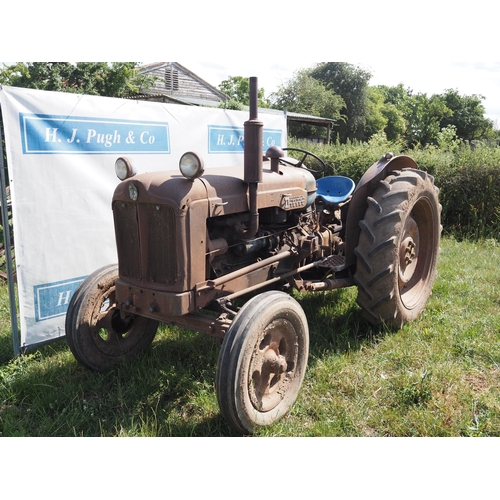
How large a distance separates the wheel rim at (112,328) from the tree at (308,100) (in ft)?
95.7

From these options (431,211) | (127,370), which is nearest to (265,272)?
(127,370)

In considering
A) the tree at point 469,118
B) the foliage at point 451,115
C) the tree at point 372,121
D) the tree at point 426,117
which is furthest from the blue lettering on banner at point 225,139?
the tree at point 469,118

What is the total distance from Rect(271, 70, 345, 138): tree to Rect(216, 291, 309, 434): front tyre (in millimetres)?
29667

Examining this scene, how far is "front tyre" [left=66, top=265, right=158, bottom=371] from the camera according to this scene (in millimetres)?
3447

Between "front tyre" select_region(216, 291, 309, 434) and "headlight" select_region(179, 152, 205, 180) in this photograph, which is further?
"headlight" select_region(179, 152, 205, 180)

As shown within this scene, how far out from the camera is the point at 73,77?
44.6ft

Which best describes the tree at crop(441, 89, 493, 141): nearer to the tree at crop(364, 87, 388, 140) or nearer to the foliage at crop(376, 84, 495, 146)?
the foliage at crop(376, 84, 495, 146)

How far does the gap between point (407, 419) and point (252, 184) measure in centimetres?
189

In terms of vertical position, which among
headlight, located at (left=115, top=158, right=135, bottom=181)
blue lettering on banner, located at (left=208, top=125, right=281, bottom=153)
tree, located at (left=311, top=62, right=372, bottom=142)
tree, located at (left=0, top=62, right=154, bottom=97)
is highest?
tree, located at (left=311, top=62, right=372, bottom=142)

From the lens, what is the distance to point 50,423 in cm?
305

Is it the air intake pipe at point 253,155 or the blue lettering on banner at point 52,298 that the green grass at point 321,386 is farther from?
the air intake pipe at point 253,155

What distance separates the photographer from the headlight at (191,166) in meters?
2.88

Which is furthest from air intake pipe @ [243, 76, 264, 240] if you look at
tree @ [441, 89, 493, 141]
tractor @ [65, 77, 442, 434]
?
tree @ [441, 89, 493, 141]

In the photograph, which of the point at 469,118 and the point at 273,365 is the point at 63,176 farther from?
the point at 469,118
